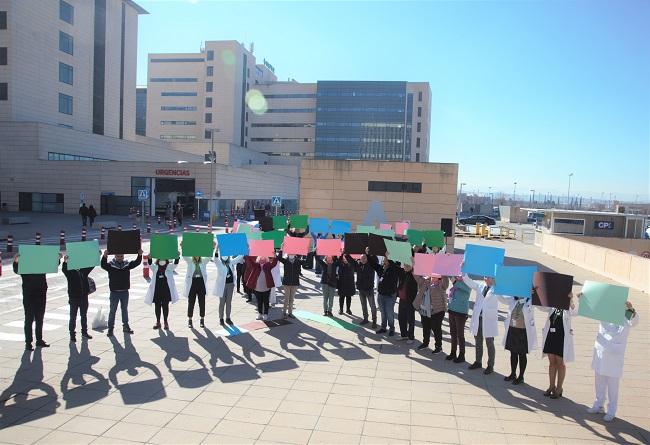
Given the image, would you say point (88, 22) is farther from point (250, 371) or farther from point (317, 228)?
A: point (250, 371)

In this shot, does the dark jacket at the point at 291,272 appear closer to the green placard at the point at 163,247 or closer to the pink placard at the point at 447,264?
the green placard at the point at 163,247

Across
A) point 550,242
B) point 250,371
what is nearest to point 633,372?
point 250,371

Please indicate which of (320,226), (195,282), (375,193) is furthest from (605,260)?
(195,282)

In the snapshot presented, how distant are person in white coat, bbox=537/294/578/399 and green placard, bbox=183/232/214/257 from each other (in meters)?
6.93

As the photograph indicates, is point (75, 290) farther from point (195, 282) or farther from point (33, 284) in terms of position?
point (195, 282)

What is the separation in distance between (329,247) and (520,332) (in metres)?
5.23

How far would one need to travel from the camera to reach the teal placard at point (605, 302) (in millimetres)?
7184

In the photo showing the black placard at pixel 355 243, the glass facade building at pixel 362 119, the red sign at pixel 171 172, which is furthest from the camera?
the glass facade building at pixel 362 119

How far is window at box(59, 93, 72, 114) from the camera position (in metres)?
52.3

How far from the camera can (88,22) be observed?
55281 millimetres

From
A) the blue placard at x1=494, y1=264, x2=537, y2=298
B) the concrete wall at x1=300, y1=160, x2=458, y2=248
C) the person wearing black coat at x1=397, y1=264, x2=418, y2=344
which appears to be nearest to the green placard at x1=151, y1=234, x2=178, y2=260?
the person wearing black coat at x1=397, y1=264, x2=418, y2=344

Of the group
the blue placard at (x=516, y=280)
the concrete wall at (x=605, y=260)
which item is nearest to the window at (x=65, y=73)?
the concrete wall at (x=605, y=260)

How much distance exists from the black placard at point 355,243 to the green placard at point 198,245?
308 centimetres

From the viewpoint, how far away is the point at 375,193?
27734 millimetres
